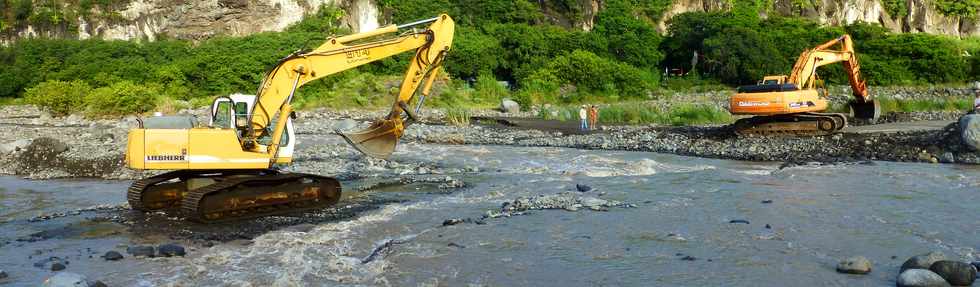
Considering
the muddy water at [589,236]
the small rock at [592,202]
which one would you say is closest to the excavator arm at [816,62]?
the muddy water at [589,236]

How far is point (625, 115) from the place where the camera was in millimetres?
38438

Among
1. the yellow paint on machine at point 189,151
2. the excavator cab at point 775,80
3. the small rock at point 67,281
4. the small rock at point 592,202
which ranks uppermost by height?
the excavator cab at point 775,80

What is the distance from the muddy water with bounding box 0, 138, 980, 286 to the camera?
1023cm

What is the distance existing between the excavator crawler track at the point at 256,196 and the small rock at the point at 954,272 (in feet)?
32.8

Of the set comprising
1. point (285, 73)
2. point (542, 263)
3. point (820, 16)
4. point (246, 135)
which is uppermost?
point (820, 16)

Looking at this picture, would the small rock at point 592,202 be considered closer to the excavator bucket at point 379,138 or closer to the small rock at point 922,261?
the excavator bucket at point 379,138

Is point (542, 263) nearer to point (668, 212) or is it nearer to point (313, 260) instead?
point (313, 260)

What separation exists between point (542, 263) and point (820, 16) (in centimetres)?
8241

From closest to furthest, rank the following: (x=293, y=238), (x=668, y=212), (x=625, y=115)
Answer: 1. (x=293, y=238)
2. (x=668, y=212)
3. (x=625, y=115)

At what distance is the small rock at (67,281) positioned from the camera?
9.01m

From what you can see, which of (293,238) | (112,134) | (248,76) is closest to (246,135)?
(293,238)

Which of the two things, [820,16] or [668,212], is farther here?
[820,16]

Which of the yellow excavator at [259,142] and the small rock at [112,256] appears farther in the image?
the yellow excavator at [259,142]

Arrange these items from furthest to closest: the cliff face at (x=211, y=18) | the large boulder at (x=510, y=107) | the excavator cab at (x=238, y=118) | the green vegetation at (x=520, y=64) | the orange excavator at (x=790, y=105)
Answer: the cliff face at (x=211, y=18) → the green vegetation at (x=520, y=64) → the large boulder at (x=510, y=107) → the orange excavator at (x=790, y=105) → the excavator cab at (x=238, y=118)
